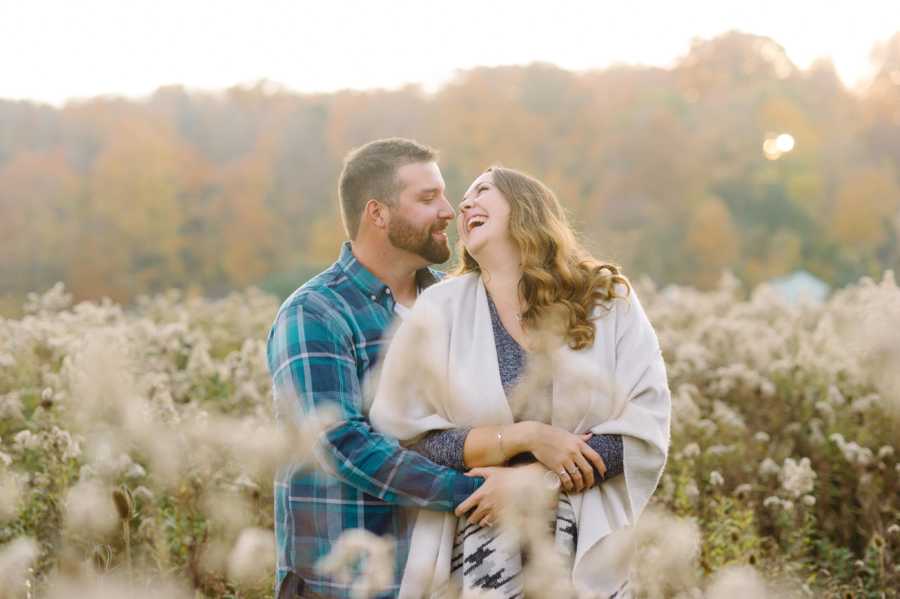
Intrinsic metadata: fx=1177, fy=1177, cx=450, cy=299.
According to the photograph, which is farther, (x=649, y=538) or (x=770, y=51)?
(x=770, y=51)

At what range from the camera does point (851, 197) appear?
4809 cm

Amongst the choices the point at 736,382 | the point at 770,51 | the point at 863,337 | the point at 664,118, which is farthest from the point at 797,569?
the point at 770,51

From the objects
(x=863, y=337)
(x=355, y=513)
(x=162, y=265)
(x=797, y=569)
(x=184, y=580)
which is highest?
(x=863, y=337)

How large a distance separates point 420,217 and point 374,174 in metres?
0.27

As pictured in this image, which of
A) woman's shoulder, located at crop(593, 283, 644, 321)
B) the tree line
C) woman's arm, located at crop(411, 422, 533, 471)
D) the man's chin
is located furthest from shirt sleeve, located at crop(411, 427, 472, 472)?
the tree line

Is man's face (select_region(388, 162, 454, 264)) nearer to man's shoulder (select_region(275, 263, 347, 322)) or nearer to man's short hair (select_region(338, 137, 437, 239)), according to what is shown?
man's short hair (select_region(338, 137, 437, 239))

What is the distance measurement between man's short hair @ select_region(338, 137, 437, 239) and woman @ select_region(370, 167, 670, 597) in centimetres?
63

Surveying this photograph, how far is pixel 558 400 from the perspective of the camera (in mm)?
3633

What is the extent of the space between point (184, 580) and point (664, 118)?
50974 mm

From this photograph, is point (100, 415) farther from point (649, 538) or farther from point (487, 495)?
point (649, 538)

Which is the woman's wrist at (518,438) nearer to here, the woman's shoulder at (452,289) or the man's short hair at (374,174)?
the woman's shoulder at (452,289)

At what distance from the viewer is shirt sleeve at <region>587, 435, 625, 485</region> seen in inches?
140

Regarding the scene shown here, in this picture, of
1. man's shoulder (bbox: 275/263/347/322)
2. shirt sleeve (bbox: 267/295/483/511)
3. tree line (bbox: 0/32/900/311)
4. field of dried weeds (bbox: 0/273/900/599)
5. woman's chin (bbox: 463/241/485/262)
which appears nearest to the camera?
field of dried weeds (bbox: 0/273/900/599)

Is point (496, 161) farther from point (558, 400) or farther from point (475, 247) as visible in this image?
point (558, 400)
